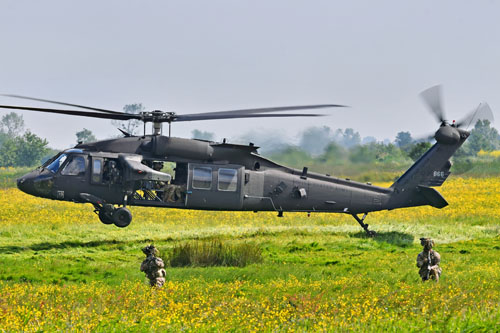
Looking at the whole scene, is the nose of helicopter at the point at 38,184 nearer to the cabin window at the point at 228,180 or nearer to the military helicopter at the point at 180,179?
the military helicopter at the point at 180,179

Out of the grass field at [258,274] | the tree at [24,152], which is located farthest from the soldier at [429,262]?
the tree at [24,152]

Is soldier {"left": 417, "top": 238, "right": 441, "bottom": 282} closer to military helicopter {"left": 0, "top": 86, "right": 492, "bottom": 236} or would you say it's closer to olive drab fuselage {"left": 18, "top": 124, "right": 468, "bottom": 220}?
military helicopter {"left": 0, "top": 86, "right": 492, "bottom": 236}

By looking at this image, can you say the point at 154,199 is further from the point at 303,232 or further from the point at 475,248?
the point at 475,248

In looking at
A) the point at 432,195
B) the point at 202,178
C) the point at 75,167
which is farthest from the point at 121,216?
the point at 432,195

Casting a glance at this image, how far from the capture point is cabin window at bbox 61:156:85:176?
2230cm

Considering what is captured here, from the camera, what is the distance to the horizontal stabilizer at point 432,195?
26531mm

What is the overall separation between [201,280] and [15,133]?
16616 cm

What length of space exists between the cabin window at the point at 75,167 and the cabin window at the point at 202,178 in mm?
3937

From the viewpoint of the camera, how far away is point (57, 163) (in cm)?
2252

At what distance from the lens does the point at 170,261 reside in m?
19.7

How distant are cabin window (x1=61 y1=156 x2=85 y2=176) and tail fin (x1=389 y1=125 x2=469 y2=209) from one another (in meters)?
12.6

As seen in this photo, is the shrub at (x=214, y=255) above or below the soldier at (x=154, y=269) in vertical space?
below

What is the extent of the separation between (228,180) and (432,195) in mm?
8896

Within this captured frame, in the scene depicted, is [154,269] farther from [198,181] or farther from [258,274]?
[198,181]
